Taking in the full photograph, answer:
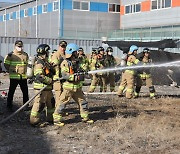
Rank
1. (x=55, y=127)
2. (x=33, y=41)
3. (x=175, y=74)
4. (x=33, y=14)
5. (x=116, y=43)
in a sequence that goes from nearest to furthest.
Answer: (x=55, y=127) → (x=175, y=74) → (x=116, y=43) → (x=33, y=41) → (x=33, y=14)

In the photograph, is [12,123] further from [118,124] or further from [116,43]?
[116,43]

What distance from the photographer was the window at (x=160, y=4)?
4024 centimetres

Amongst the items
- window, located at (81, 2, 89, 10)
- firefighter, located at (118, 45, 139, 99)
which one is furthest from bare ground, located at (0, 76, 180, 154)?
window, located at (81, 2, 89, 10)

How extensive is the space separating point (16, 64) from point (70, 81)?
1.96 metres

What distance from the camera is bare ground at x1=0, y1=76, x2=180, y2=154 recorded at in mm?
6117

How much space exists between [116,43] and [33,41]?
1245cm

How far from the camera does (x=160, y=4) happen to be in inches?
1624

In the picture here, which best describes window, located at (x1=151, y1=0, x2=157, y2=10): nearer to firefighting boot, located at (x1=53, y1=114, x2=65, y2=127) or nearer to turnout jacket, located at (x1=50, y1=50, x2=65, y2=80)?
turnout jacket, located at (x1=50, y1=50, x2=65, y2=80)

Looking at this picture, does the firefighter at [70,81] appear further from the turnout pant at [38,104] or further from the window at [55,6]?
the window at [55,6]

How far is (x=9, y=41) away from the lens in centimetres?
2373

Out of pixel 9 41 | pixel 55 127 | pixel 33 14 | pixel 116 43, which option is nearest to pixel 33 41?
pixel 9 41

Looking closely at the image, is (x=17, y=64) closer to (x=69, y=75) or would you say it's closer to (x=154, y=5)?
(x=69, y=75)

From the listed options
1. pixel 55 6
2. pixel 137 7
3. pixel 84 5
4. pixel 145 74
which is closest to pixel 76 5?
pixel 84 5

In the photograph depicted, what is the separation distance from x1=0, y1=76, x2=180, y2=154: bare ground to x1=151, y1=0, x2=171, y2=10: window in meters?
32.0
